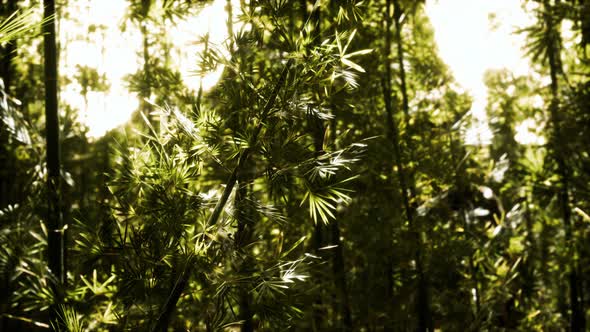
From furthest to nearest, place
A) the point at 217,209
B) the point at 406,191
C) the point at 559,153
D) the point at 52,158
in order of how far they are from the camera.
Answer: the point at 559,153 → the point at 406,191 → the point at 52,158 → the point at 217,209

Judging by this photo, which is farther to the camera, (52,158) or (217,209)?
(52,158)

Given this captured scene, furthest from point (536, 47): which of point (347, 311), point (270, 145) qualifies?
point (270, 145)

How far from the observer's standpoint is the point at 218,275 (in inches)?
53.1

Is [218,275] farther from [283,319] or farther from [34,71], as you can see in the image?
[34,71]

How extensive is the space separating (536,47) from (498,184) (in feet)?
3.79

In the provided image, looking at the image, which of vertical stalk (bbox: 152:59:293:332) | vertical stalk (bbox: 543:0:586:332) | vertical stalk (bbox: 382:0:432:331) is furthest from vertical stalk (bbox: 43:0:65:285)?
vertical stalk (bbox: 543:0:586:332)

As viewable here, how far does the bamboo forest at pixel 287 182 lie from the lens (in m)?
1.32

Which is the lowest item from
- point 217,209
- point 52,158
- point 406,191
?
point 406,191

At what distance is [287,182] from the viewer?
1373 millimetres

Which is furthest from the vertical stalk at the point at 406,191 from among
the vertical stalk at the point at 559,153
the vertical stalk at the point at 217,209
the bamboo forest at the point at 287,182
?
the vertical stalk at the point at 559,153

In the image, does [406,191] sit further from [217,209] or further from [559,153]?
[559,153]

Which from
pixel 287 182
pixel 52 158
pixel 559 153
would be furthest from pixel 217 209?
pixel 559 153

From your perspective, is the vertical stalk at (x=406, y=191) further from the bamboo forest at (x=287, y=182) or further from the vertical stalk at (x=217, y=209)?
the vertical stalk at (x=217, y=209)

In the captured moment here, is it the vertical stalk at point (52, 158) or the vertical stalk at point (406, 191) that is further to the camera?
the vertical stalk at point (406, 191)
